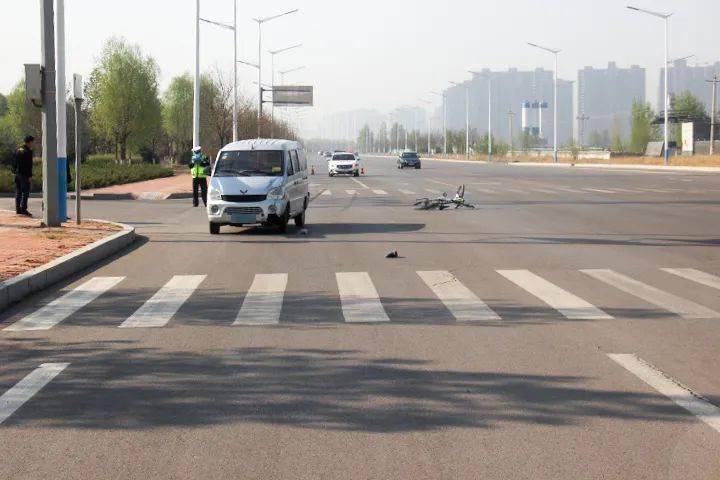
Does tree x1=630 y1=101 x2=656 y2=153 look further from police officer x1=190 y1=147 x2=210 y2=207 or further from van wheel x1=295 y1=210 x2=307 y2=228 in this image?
van wheel x1=295 y1=210 x2=307 y2=228

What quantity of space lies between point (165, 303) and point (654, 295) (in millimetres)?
5373

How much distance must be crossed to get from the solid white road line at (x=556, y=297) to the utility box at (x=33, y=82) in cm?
1003

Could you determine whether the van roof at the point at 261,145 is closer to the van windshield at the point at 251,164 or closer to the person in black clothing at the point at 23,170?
the van windshield at the point at 251,164

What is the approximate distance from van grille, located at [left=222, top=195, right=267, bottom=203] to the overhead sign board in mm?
63089

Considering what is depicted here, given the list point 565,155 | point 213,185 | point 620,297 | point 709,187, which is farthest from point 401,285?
point 565,155

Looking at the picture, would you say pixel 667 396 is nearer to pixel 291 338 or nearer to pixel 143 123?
pixel 291 338

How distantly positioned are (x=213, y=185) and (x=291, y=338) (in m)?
12.3

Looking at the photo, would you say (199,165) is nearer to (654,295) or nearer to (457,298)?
(457,298)

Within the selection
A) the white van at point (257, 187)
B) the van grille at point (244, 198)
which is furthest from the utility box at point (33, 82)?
the van grille at point (244, 198)

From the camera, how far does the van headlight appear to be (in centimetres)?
2048

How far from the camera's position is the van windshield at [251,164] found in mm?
21438

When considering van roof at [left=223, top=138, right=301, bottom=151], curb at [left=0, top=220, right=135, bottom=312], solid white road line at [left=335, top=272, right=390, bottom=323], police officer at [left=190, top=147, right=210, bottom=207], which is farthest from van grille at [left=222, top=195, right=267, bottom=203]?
police officer at [left=190, top=147, right=210, bottom=207]

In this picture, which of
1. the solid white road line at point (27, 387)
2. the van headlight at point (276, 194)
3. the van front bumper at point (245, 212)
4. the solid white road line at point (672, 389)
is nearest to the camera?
the solid white road line at point (672, 389)

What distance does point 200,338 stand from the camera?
353 inches
